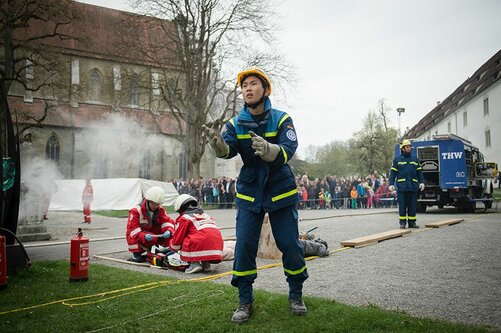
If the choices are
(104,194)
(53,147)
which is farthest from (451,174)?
(53,147)

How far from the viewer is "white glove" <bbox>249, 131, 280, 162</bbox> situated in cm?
321

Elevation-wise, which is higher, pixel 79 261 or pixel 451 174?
pixel 451 174

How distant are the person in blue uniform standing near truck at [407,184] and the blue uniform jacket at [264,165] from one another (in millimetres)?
8025

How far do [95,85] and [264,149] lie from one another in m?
48.3

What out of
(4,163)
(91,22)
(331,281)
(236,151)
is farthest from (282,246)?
(91,22)

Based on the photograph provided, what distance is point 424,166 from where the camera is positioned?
16984 millimetres

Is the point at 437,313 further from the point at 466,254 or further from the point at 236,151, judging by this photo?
the point at 466,254

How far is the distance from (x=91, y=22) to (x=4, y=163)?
161 ft

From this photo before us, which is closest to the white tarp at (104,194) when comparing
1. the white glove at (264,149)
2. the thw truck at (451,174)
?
the thw truck at (451,174)

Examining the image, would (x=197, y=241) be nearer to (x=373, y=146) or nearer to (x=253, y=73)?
(x=253, y=73)

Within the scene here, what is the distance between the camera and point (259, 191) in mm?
3602

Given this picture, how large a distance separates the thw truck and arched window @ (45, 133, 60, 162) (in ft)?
118

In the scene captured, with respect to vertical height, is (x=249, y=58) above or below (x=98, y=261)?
above

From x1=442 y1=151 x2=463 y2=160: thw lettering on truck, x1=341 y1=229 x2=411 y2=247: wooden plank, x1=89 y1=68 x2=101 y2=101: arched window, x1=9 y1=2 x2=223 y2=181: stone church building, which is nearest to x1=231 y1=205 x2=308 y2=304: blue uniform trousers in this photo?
x1=341 y1=229 x2=411 y2=247: wooden plank
